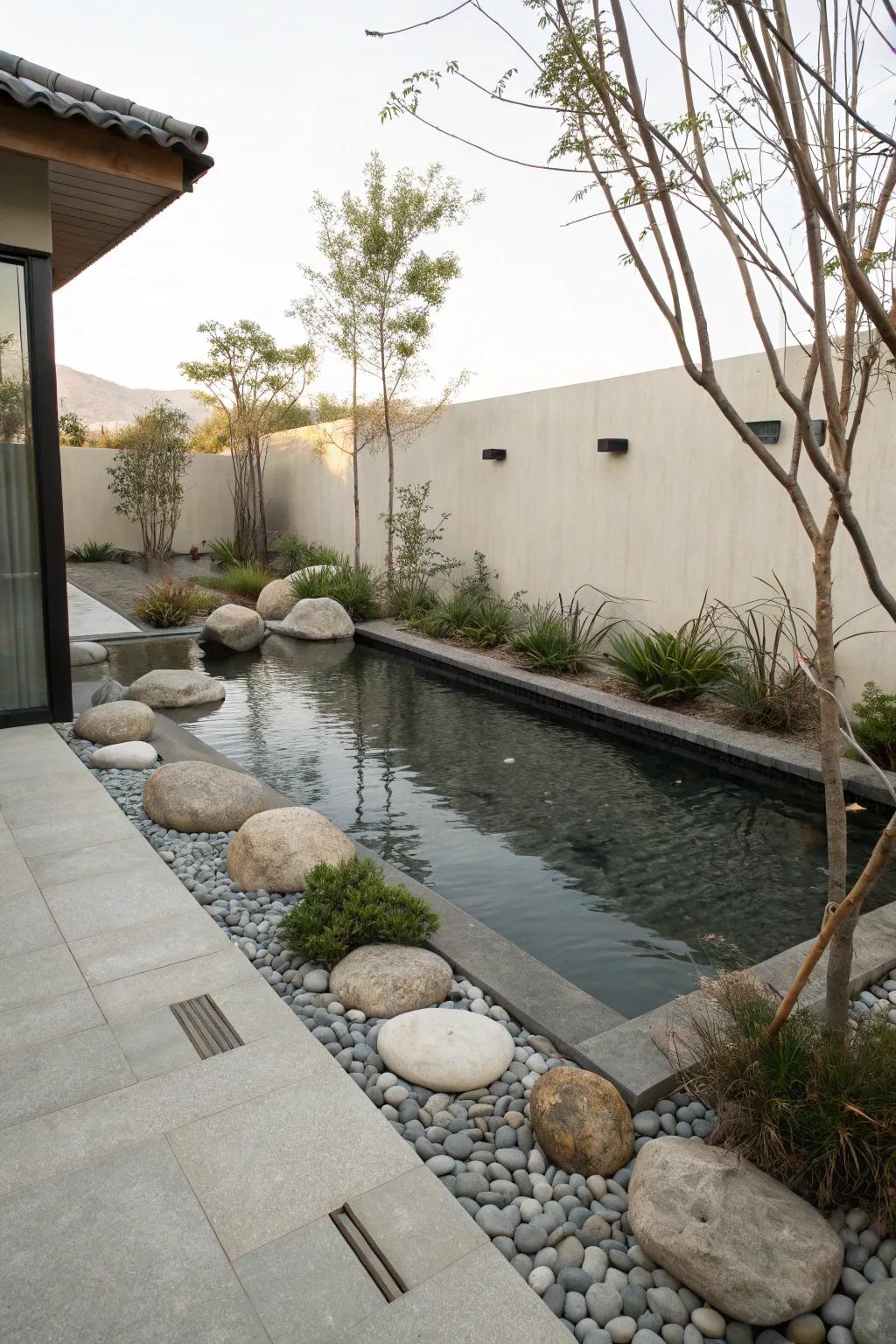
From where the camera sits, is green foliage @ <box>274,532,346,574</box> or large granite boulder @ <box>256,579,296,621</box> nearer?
large granite boulder @ <box>256,579,296,621</box>

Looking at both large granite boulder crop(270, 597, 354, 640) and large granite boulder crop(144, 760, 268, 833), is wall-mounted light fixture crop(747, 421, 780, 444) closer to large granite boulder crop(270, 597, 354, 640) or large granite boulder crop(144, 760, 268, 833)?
large granite boulder crop(144, 760, 268, 833)

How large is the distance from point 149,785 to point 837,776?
9.80ft

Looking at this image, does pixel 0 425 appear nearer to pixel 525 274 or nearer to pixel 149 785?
pixel 149 785

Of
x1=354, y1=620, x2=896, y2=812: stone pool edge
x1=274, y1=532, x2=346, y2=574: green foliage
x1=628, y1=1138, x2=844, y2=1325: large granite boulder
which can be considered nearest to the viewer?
x1=628, y1=1138, x2=844, y2=1325: large granite boulder

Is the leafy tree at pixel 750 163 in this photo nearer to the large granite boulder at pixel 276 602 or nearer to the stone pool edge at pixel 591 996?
the stone pool edge at pixel 591 996

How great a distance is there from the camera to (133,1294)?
1466mm

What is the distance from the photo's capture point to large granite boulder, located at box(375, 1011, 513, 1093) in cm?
217

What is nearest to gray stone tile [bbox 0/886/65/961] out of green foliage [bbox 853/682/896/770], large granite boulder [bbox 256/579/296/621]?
green foliage [bbox 853/682/896/770]

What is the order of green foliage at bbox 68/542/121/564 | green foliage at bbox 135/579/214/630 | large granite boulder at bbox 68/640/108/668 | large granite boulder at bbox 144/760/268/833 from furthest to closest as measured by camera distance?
green foliage at bbox 68/542/121/564 → green foliage at bbox 135/579/214/630 → large granite boulder at bbox 68/640/108/668 → large granite boulder at bbox 144/760/268/833

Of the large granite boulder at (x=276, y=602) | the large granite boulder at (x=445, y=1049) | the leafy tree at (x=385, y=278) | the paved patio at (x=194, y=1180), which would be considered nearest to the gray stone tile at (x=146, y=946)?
the paved patio at (x=194, y=1180)

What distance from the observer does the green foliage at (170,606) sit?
33.0 feet

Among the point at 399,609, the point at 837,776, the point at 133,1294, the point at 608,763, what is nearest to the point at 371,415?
the point at 399,609

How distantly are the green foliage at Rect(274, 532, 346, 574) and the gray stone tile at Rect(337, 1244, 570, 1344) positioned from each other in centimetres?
1128

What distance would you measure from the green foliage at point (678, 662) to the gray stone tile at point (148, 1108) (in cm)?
473
